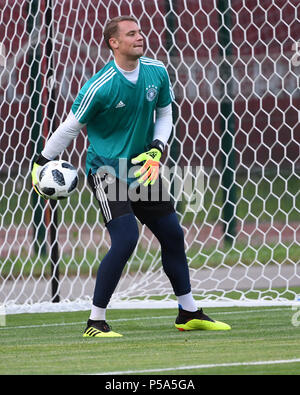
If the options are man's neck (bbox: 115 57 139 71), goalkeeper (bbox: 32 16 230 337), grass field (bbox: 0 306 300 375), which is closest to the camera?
grass field (bbox: 0 306 300 375)

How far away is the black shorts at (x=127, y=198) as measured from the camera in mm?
6426

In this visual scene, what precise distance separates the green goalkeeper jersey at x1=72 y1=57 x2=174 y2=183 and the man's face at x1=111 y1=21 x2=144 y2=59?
0.12 meters

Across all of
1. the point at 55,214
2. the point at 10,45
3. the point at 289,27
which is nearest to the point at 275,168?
the point at 289,27

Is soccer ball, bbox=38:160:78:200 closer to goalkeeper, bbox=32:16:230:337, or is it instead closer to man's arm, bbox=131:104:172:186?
goalkeeper, bbox=32:16:230:337

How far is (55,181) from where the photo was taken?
6633 millimetres

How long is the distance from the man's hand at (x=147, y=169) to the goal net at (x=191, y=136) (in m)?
2.82

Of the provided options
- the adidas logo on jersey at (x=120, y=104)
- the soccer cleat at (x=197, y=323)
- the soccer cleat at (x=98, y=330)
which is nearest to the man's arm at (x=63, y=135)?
the adidas logo on jersey at (x=120, y=104)

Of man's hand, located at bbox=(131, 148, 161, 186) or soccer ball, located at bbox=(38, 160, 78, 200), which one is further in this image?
soccer ball, located at bbox=(38, 160, 78, 200)

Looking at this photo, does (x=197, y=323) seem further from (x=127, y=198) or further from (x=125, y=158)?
(x=125, y=158)

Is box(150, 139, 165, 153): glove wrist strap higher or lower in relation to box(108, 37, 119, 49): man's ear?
lower

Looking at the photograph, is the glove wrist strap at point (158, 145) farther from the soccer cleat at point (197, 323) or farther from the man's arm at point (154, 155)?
the soccer cleat at point (197, 323)

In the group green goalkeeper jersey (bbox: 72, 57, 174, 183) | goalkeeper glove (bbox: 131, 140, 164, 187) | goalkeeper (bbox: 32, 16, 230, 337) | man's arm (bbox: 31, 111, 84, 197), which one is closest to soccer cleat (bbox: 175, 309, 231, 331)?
goalkeeper (bbox: 32, 16, 230, 337)

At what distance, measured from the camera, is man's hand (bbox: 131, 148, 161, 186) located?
6422 mm

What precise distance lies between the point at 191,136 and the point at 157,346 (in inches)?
173
